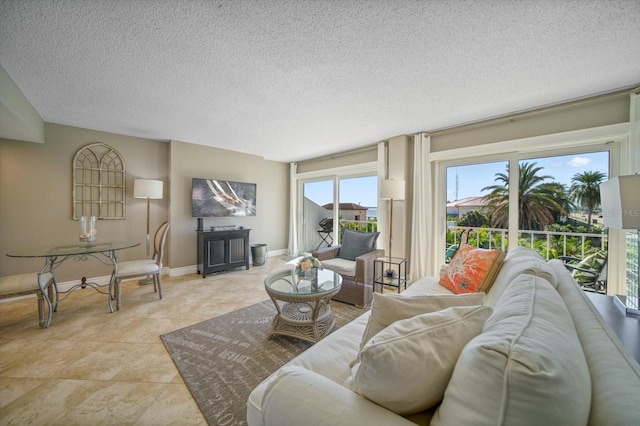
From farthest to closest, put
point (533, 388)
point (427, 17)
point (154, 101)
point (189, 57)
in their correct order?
1. point (154, 101)
2. point (189, 57)
3. point (427, 17)
4. point (533, 388)

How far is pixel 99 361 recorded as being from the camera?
70.9 inches

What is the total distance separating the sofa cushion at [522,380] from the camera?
466 millimetres

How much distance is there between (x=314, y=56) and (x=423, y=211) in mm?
2567

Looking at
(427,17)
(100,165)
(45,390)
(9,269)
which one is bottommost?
(45,390)

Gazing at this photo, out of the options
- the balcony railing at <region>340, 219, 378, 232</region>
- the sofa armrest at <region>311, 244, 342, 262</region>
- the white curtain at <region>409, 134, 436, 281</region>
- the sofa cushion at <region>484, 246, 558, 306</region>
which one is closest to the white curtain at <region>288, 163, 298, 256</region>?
A: the balcony railing at <region>340, 219, 378, 232</region>

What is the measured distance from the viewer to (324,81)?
211cm

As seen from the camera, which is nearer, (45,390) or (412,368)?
(412,368)

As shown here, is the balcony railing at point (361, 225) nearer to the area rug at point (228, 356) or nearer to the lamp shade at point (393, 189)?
the lamp shade at point (393, 189)

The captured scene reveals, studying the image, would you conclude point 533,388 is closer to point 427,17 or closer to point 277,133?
point 427,17

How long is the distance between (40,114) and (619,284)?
6747 millimetres

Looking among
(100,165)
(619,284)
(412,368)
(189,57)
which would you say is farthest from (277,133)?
(619,284)

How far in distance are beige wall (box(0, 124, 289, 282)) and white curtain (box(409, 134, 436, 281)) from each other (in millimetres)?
3249

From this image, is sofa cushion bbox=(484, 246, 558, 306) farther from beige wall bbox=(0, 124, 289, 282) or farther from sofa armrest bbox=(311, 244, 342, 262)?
beige wall bbox=(0, 124, 289, 282)

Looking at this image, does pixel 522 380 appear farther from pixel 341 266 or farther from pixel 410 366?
pixel 341 266
